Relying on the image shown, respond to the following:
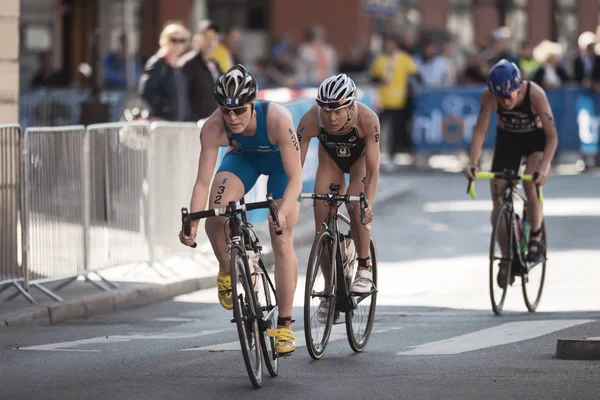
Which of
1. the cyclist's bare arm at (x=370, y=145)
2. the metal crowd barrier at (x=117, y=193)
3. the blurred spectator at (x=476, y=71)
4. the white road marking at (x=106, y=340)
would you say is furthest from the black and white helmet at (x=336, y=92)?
the blurred spectator at (x=476, y=71)

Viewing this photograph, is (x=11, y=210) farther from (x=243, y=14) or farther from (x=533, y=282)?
(x=243, y=14)

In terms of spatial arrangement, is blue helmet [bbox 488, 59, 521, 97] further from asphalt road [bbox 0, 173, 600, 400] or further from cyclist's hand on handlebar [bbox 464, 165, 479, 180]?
asphalt road [bbox 0, 173, 600, 400]

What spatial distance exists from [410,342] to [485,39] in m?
32.2

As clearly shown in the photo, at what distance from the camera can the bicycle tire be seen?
8.76 metres

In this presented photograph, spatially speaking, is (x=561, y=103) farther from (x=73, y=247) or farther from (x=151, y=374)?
(x=151, y=374)

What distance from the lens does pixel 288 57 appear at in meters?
29.4

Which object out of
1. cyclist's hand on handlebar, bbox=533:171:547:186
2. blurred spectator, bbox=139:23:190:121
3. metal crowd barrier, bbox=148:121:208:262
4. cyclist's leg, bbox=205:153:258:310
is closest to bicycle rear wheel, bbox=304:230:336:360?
cyclist's leg, bbox=205:153:258:310

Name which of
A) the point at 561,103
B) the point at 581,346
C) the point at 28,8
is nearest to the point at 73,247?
the point at 581,346

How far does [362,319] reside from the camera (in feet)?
33.8

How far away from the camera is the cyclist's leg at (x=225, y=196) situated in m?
8.96

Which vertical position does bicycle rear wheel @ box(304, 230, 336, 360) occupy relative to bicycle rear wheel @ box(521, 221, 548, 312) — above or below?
above

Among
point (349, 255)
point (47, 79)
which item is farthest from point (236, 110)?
point (47, 79)

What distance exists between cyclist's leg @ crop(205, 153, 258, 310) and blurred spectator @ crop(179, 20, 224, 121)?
315 inches

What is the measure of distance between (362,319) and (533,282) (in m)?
2.89
